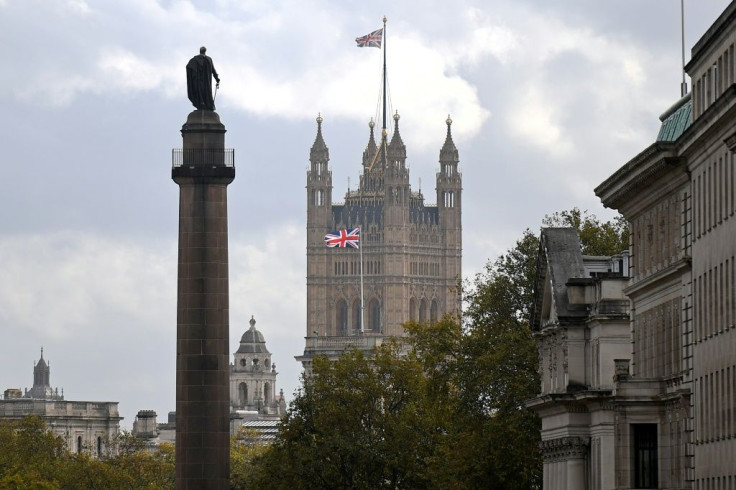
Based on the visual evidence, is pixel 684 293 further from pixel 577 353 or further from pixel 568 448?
pixel 568 448

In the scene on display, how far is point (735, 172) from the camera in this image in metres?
81.2

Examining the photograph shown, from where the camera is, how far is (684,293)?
91.8 metres

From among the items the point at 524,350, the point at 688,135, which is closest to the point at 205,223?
the point at 524,350

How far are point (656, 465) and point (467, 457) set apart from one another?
40.6m

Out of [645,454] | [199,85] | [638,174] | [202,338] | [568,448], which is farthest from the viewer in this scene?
[199,85]

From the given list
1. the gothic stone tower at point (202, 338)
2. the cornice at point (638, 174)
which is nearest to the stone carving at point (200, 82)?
the gothic stone tower at point (202, 338)

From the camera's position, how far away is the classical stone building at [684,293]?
8294 cm

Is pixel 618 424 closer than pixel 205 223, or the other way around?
pixel 618 424

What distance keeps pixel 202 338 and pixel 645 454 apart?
110 feet

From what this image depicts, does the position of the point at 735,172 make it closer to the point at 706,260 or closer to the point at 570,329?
the point at 706,260

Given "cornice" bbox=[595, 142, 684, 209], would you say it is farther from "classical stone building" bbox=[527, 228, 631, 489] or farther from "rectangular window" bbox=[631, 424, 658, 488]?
"rectangular window" bbox=[631, 424, 658, 488]

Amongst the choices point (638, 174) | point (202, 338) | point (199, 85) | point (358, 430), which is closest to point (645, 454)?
point (638, 174)

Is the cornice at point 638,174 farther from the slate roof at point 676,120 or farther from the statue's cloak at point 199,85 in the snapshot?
the statue's cloak at point 199,85

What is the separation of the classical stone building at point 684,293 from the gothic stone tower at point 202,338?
21.8 meters
